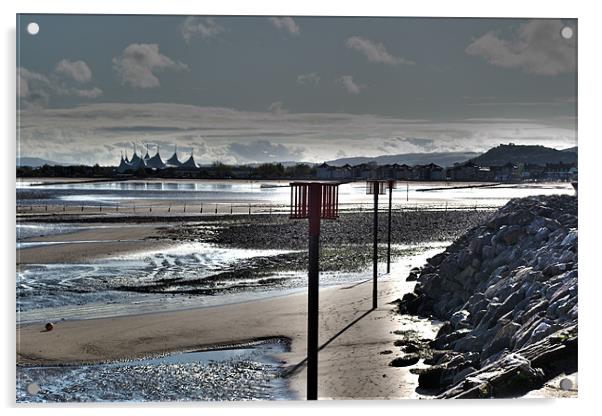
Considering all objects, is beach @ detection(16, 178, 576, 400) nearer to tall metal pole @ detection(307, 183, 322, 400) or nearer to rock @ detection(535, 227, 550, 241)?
tall metal pole @ detection(307, 183, 322, 400)

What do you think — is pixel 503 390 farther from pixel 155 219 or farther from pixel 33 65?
pixel 33 65

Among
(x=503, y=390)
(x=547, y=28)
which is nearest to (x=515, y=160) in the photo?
(x=547, y=28)

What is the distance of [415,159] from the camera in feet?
14.3

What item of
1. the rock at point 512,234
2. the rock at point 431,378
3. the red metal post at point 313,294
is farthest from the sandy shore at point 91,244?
the rock at point 512,234

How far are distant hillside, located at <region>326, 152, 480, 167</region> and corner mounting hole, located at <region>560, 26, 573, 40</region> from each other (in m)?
0.82

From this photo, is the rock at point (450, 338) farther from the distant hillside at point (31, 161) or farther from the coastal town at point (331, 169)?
the distant hillside at point (31, 161)

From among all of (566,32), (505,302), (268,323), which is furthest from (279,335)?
(566,32)

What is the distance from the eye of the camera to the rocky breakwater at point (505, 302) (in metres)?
4.10

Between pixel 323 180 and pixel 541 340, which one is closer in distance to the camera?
pixel 541 340

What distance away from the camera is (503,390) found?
4.08m

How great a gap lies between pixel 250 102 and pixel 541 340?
209 cm

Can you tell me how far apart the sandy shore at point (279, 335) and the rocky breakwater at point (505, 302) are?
18 cm

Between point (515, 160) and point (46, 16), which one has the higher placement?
point (46, 16)

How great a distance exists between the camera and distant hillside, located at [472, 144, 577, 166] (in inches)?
171
